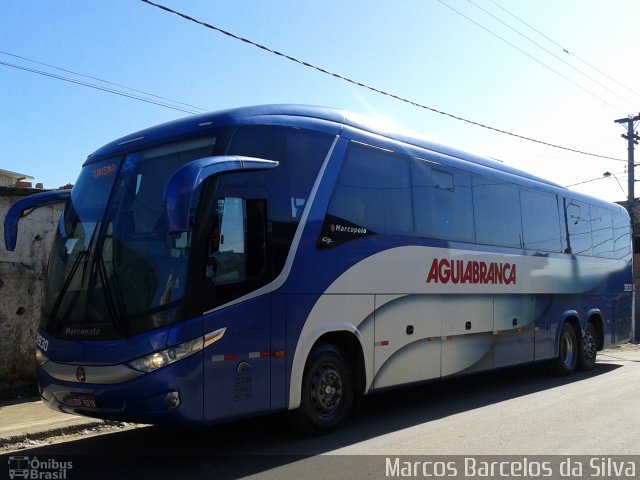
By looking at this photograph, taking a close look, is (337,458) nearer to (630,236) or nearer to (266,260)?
(266,260)

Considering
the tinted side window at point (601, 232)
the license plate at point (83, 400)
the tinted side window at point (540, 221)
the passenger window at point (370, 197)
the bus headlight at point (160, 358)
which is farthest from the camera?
the tinted side window at point (601, 232)

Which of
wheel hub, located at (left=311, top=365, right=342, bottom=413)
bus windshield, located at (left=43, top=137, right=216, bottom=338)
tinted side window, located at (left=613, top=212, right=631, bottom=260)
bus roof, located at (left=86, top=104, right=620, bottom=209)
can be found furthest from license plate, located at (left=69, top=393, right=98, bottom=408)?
tinted side window, located at (left=613, top=212, right=631, bottom=260)

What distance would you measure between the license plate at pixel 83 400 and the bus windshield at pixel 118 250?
58 centimetres

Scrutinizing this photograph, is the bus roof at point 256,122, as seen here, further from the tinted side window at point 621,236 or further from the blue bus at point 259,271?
the tinted side window at point 621,236

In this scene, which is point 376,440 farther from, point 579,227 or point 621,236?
point 621,236

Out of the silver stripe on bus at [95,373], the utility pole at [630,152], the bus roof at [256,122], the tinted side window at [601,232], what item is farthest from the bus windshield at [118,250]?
the utility pole at [630,152]

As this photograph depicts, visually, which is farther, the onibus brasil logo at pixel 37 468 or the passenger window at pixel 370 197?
the passenger window at pixel 370 197

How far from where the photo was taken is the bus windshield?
6125 millimetres

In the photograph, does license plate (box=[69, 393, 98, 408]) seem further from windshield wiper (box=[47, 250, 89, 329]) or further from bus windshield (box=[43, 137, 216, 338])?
windshield wiper (box=[47, 250, 89, 329])

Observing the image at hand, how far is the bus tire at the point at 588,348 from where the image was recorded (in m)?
13.8

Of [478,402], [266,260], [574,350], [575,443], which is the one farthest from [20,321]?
[574,350]

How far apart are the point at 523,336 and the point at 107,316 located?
7.81 metres

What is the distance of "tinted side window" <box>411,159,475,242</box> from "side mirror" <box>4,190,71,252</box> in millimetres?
4672

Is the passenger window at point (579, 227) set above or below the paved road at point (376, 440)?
above
